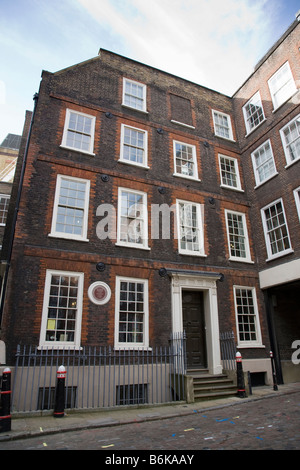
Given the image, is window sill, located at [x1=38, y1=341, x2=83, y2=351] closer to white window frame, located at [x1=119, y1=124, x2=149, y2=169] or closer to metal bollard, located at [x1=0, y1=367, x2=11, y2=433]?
metal bollard, located at [x1=0, y1=367, x2=11, y2=433]

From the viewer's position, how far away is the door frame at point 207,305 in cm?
1077

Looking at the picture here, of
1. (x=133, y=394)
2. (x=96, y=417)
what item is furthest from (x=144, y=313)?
(x=96, y=417)

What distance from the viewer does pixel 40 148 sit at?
10.7 m

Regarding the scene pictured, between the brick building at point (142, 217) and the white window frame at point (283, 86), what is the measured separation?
0.27 meters

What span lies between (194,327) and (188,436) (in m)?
6.10

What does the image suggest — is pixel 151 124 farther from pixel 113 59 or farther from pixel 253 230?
pixel 253 230

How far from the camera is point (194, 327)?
37.6 feet

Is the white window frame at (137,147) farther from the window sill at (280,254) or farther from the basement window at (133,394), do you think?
the basement window at (133,394)

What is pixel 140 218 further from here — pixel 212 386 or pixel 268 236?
pixel 212 386

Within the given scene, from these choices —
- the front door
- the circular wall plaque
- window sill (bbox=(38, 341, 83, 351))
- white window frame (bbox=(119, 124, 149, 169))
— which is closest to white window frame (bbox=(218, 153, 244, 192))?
white window frame (bbox=(119, 124, 149, 169))

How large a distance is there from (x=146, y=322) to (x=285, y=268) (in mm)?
5863

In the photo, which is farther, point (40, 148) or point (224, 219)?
point (224, 219)

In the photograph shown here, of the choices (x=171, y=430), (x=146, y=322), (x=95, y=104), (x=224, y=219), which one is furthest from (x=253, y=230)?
(x=171, y=430)

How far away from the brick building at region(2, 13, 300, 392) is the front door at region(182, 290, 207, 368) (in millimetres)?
43
